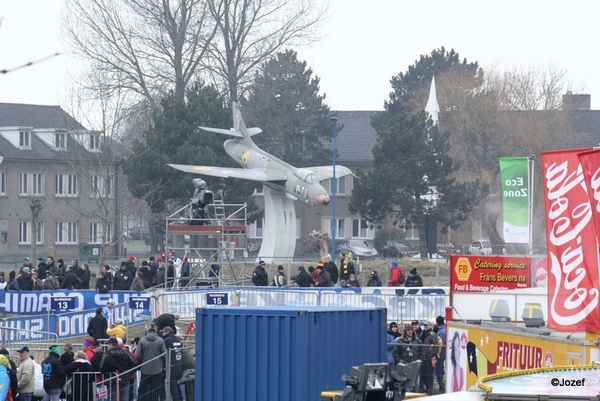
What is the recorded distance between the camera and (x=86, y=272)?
3366 centimetres

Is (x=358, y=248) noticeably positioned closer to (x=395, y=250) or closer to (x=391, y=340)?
(x=395, y=250)

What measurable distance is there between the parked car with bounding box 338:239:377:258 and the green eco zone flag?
1519 inches

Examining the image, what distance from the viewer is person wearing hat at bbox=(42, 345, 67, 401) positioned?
54.0 feet

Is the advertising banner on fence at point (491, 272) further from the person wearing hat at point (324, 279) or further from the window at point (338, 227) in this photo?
the window at point (338, 227)

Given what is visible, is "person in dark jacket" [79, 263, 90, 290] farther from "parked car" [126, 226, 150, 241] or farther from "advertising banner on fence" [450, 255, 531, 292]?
"parked car" [126, 226, 150, 241]

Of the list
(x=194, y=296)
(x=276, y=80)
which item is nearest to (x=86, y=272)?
(x=194, y=296)

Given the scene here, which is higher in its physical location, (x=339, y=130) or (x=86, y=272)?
(x=339, y=130)

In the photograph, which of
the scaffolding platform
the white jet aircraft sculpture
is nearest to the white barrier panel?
the scaffolding platform

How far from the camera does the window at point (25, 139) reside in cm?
7294

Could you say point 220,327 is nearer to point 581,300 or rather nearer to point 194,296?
point 581,300

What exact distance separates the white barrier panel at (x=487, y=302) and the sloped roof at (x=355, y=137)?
66.3 meters

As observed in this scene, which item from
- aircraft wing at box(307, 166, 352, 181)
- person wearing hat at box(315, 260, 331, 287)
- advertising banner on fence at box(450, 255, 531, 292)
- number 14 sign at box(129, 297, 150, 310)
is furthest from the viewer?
aircraft wing at box(307, 166, 352, 181)

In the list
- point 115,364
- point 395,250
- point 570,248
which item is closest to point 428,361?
point 115,364

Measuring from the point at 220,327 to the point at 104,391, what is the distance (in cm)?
329
